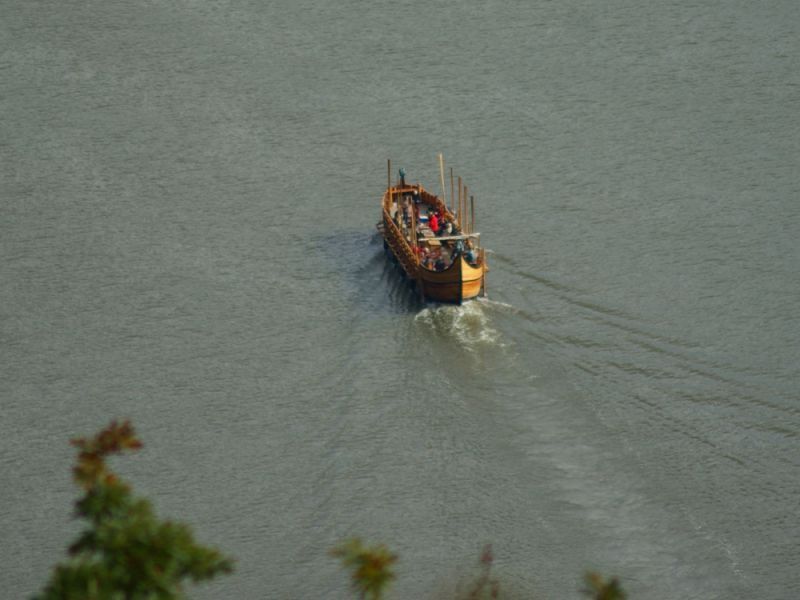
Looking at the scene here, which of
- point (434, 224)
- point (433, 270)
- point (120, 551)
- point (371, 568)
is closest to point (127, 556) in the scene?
point (120, 551)

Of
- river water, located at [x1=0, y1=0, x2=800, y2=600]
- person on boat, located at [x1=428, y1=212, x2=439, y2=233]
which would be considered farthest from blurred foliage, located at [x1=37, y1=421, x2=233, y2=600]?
person on boat, located at [x1=428, y1=212, x2=439, y2=233]

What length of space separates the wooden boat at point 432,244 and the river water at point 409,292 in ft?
3.00

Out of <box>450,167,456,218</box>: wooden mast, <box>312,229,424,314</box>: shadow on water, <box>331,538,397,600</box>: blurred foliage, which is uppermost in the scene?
<box>450,167,456,218</box>: wooden mast

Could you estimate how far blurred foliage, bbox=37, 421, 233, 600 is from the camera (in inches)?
792

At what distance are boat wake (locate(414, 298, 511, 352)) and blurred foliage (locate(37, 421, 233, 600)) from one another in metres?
31.4

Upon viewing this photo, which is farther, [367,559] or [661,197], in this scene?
[661,197]

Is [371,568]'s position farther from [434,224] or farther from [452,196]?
[452,196]

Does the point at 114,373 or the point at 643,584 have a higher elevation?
the point at 114,373

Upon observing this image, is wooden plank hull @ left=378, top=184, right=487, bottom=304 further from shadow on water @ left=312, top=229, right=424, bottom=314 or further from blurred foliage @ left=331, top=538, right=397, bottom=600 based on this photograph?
blurred foliage @ left=331, top=538, right=397, bottom=600

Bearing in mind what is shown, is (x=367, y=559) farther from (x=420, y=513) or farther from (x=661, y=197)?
(x=661, y=197)

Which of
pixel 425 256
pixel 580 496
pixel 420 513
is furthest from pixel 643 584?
pixel 425 256

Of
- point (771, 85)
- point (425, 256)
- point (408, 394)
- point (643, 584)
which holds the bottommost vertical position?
point (643, 584)

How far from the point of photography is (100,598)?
19781 millimetres

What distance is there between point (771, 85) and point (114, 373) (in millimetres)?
34453
